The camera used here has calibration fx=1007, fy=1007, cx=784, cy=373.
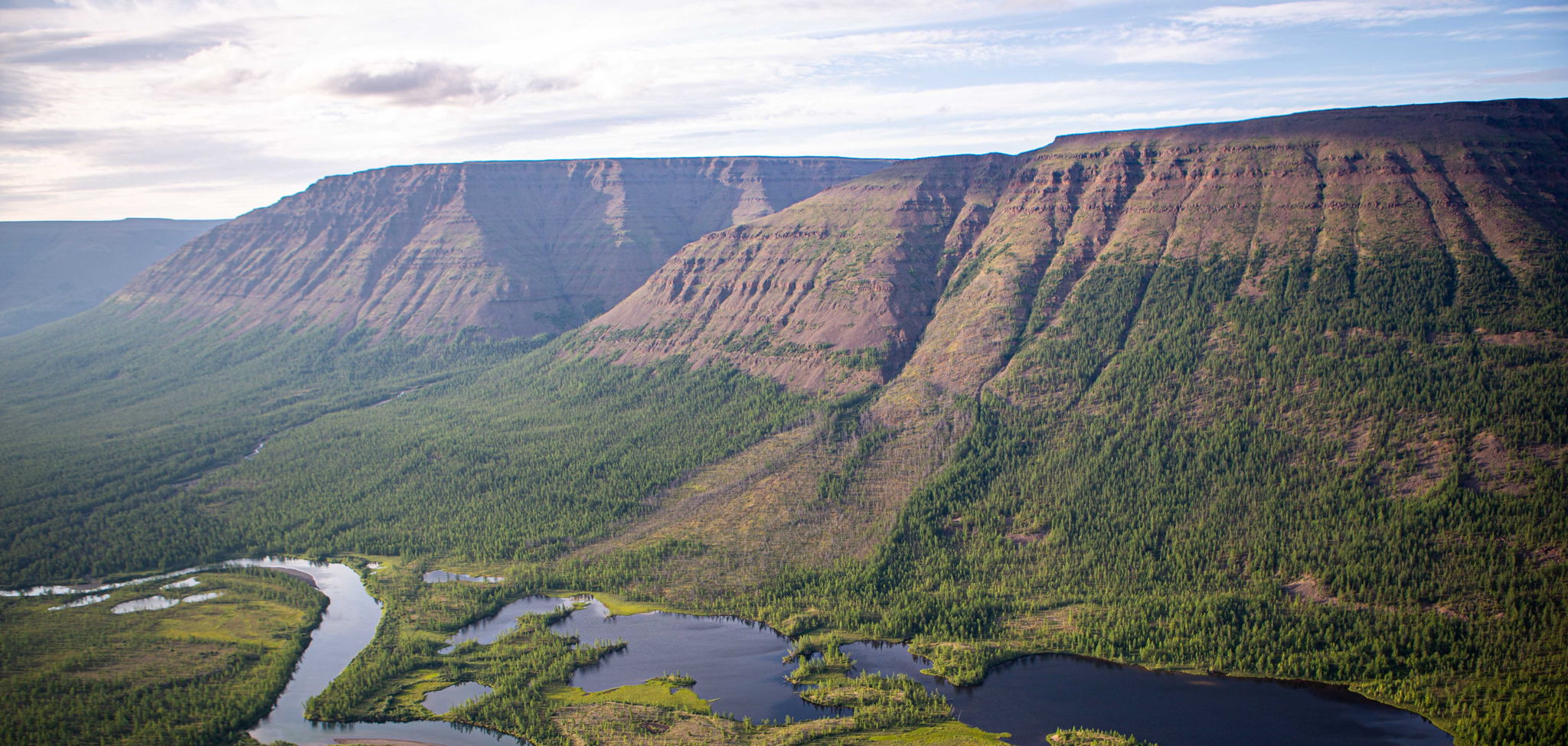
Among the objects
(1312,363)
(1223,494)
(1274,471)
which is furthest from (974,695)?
(1312,363)

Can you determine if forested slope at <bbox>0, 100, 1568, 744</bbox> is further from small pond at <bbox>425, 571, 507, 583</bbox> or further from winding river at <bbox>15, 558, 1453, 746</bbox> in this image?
small pond at <bbox>425, 571, 507, 583</bbox>

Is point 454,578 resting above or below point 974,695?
above

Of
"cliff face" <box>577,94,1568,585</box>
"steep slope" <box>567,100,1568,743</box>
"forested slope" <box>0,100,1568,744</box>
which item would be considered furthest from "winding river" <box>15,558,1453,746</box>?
"cliff face" <box>577,94,1568,585</box>

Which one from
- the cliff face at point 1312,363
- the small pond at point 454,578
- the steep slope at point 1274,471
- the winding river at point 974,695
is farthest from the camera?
the small pond at point 454,578

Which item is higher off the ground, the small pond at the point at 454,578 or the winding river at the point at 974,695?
the small pond at the point at 454,578

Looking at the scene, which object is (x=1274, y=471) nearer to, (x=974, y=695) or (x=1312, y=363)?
(x=1312, y=363)

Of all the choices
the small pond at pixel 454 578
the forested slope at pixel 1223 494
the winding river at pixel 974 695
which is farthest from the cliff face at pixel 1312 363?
the winding river at pixel 974 695

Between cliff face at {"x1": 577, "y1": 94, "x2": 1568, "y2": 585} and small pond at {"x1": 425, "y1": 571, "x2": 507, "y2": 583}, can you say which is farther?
small pond at {"x1": 425, "y1": 571, "x2": 507, "y2": 583}

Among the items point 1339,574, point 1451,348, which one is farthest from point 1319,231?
point 1339,574

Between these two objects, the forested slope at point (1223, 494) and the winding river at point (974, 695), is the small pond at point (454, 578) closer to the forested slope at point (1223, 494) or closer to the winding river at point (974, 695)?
the forested slope at point (1223, 494)

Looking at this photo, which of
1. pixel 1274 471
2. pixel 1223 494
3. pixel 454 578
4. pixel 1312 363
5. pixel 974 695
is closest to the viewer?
pixel 974 695

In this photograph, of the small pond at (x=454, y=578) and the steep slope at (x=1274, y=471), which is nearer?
the steep slope at (x=1274, y=471)

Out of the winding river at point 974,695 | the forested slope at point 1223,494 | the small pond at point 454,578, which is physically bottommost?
the winding river at point 974,695
